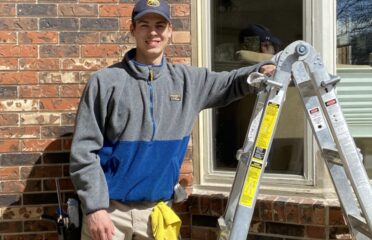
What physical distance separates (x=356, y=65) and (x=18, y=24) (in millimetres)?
2093

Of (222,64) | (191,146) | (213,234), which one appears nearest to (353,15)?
(222,64)

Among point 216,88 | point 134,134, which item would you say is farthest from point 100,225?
point 216,88

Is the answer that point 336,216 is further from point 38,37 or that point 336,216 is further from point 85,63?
point 38,37

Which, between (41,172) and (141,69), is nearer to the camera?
(141,69)

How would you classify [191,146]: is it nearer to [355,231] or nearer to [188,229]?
[188,229]

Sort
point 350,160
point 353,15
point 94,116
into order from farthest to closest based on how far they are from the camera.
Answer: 1. point 353,15
2. point 94,116
3. point 350,160

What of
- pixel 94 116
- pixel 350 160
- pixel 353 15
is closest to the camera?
pixel 350 160

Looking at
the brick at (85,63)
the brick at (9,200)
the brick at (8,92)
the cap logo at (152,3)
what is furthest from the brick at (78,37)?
the brick at (9,200)

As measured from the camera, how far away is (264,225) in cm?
390

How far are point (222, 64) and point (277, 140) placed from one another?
1.94ft

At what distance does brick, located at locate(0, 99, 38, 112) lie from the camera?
399 centimetres

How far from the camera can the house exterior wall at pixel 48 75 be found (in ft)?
13.1

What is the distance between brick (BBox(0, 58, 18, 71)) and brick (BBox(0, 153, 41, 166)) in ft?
1.76

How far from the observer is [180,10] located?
4.02m
